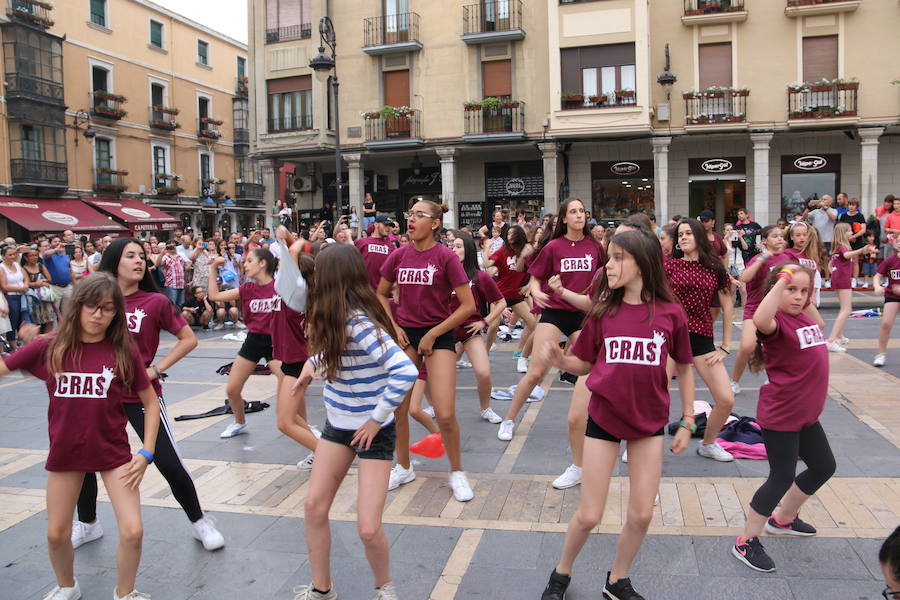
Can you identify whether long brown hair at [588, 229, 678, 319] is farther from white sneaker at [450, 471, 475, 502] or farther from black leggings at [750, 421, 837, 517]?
white sneaker at [450, 471, 475, 502]

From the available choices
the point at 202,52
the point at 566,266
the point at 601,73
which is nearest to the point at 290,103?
the point at 601,73

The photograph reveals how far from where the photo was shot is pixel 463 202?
27.3 m

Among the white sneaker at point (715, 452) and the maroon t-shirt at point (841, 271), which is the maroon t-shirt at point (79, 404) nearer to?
the white sneaker at point (715, 452)

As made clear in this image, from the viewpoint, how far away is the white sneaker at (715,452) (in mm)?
5780

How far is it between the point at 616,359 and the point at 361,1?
84.3 ft

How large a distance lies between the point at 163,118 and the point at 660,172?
83.5 feet

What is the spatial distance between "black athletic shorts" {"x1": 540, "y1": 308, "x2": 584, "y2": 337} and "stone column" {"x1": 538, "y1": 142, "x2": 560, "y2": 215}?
1879cm

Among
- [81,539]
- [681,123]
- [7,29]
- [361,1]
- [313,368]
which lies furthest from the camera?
[7,29]

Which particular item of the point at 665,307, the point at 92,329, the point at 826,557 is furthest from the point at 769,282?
the point at 92,329

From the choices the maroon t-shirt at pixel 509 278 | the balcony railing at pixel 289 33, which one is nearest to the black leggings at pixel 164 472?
the maroon t-shirt at pixel 509 278

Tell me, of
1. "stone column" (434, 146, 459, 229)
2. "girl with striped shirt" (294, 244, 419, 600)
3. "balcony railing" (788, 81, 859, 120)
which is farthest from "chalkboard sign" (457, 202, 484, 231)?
"girl with striped shirt" (294, 244, 419, 600)

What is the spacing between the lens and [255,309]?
6.59 m

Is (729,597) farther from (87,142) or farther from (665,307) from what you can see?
(87,142)

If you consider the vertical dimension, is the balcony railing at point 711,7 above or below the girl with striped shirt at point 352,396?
above
